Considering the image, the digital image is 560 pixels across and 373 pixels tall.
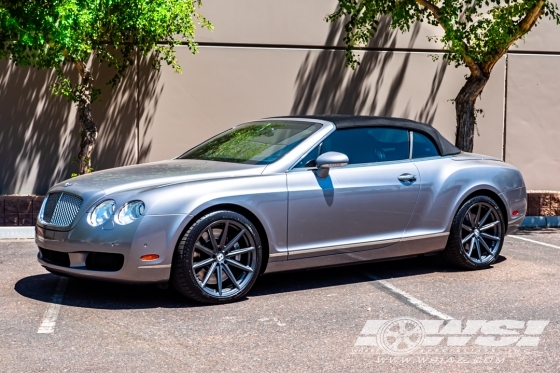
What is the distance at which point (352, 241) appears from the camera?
716cm

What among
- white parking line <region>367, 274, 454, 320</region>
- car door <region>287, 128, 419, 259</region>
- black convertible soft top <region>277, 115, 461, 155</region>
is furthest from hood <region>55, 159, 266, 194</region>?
white parking line <region>367, 274, 454, 320</region>

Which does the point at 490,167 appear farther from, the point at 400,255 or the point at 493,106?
the point at 493,106

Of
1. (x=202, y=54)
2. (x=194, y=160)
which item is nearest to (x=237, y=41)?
(x=202, y=54)

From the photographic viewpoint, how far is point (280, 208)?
674cm

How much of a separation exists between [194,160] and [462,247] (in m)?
2.64

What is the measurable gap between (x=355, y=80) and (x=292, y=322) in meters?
8.04

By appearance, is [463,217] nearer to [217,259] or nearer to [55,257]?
[217,259]

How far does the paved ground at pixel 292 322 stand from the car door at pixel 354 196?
443mm

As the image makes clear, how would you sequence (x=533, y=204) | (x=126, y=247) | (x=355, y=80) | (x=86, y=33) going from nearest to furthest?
1. (x=126, y=247)
2. (x=86, y=33)
3. (x=533, y=204)
4. (x=355, y=80)

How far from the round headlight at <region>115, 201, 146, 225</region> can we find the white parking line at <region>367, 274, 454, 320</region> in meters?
2.26

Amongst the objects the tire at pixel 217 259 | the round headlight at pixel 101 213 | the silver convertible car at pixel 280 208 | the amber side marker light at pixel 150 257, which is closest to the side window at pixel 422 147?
the silver convertible car at pixel 280 208

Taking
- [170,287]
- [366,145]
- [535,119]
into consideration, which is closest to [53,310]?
[170,287]

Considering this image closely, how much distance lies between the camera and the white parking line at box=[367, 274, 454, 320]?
20.5ft

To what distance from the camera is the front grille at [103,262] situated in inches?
247
